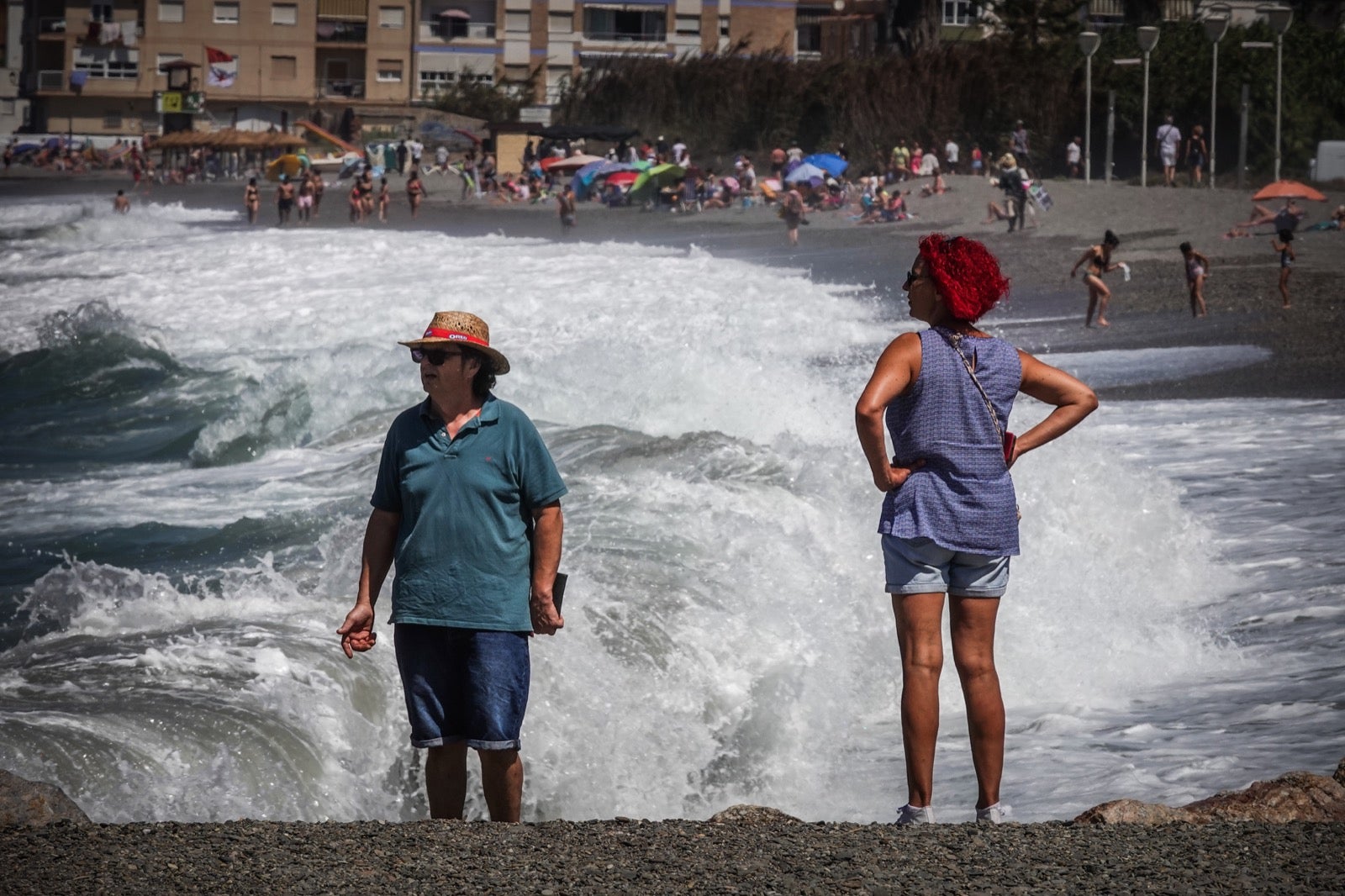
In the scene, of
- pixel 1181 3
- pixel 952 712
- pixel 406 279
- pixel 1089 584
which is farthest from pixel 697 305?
pixel 1181 3

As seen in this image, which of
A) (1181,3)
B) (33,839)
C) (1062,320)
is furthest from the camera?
(1181,3)

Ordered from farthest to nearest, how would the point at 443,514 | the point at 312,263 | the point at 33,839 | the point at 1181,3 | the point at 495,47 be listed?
the point at 495,47
the point at 1181,3
the point at 312,263
the point at 443,514
the point at 33,839

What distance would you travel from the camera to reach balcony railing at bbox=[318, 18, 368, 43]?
6469cm

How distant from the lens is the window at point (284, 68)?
62.9m

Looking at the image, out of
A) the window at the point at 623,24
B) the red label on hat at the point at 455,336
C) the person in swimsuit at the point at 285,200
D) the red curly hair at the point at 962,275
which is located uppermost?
the window at the point at 623,24

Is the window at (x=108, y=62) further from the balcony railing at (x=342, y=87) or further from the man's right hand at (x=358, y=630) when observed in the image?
the man's right hand at (x=358, y=630)

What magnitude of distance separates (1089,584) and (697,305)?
14827 millimetres

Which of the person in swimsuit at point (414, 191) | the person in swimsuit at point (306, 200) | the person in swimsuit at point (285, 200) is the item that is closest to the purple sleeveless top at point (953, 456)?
the person in swimsuit at point (285, 200)

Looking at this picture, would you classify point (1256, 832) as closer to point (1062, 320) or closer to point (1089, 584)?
point (1089, 584)

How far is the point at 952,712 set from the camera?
23.0 feet

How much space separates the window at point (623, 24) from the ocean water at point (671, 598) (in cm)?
4963

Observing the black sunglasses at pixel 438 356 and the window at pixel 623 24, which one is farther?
the window at pixel 623 24

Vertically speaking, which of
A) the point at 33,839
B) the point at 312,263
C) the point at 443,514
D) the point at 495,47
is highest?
the point at 495,47

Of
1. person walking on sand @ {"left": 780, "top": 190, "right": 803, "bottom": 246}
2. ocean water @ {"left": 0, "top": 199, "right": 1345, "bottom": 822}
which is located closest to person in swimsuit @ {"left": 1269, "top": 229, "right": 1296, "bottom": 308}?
ocean water @ {"left": 0, "top": 199, "right": 1345, "bottom": 822}
